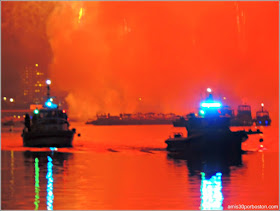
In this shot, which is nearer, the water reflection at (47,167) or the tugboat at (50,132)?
the water reflection at (47,167)

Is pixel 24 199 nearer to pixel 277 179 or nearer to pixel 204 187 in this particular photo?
pixel 204 187

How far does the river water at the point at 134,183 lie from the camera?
133 feet

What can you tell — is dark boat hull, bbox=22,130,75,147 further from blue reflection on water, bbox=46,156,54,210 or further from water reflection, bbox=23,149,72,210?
blue reflection on water, bbox=46,156,54,210

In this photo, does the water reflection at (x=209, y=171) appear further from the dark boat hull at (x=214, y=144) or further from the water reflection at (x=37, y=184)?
the water reflection at (x=37, y=184)

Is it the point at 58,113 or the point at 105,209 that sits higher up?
the point at 58,113

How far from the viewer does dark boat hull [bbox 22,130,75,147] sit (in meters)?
89.4

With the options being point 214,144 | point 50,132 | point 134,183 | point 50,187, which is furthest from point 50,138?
point 50,187

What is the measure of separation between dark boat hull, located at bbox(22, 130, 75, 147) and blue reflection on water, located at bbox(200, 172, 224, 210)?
3878 cm

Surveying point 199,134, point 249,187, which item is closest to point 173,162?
point 199,134

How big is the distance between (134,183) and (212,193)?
8.28 m

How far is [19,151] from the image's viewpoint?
286 feet

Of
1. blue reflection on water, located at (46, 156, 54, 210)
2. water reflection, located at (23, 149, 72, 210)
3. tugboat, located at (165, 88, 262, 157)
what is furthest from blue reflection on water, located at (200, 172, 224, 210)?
tugboat, located at (165, 88, 262, 157)

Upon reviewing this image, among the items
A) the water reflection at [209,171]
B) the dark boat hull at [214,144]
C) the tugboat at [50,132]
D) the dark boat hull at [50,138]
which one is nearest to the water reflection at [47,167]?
the dark boat hull at [50,138]

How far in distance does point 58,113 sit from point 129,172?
38143 millimetres
